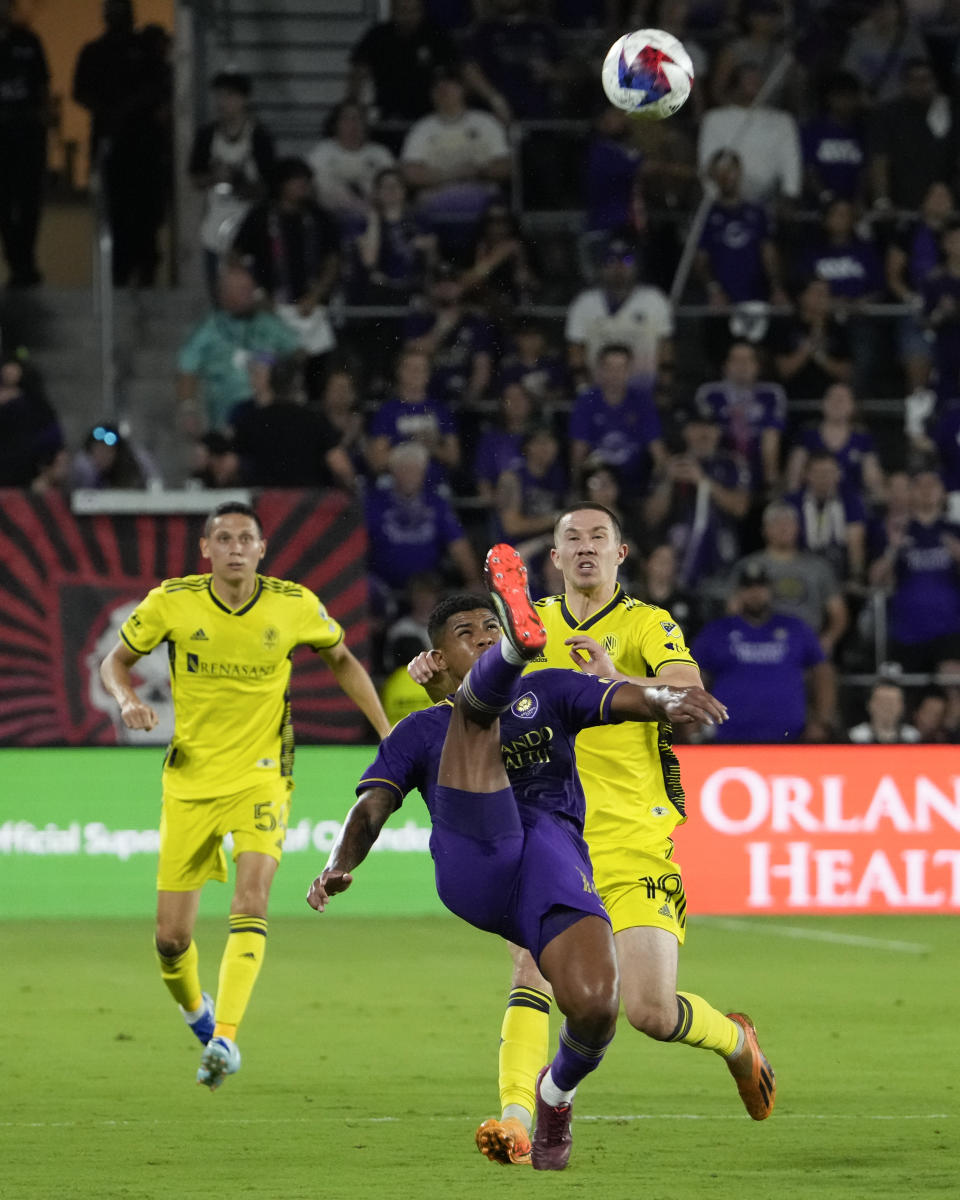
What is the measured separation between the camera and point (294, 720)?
51.3 feet

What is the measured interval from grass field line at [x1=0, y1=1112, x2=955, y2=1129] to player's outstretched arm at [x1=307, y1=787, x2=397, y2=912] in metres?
1.55

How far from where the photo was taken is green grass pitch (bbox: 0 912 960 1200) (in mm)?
6949

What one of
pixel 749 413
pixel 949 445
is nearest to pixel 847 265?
pixel 949 445

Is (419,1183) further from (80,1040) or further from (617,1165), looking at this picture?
(80,1040)

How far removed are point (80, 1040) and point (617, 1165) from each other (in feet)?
12.2

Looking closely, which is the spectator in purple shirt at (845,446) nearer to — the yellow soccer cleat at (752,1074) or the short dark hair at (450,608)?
the yellow soccer cleat at (752,1074)

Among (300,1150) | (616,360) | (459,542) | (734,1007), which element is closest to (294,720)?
(459,542)

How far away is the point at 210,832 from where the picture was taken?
9.56 metres

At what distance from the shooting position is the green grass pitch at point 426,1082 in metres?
6.95

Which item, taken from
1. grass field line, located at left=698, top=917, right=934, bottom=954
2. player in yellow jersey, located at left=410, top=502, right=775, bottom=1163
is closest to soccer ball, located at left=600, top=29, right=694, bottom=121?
player in yellow jersey, located at left=410, top=502, right=775, bottom=1163

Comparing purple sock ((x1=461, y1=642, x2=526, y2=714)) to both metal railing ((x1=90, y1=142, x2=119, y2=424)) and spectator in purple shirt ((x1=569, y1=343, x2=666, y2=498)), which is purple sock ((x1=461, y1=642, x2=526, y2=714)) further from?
metal railing ((x1=90, y1=142, x2=119, y2=424))

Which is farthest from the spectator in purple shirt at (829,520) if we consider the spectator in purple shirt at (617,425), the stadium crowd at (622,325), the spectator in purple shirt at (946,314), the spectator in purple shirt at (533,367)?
the spectator in purple shirt at (533,367)

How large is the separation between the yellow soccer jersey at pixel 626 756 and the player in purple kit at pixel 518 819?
61 centimetres

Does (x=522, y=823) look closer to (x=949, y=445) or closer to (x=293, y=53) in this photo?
(x=949, y=445)
